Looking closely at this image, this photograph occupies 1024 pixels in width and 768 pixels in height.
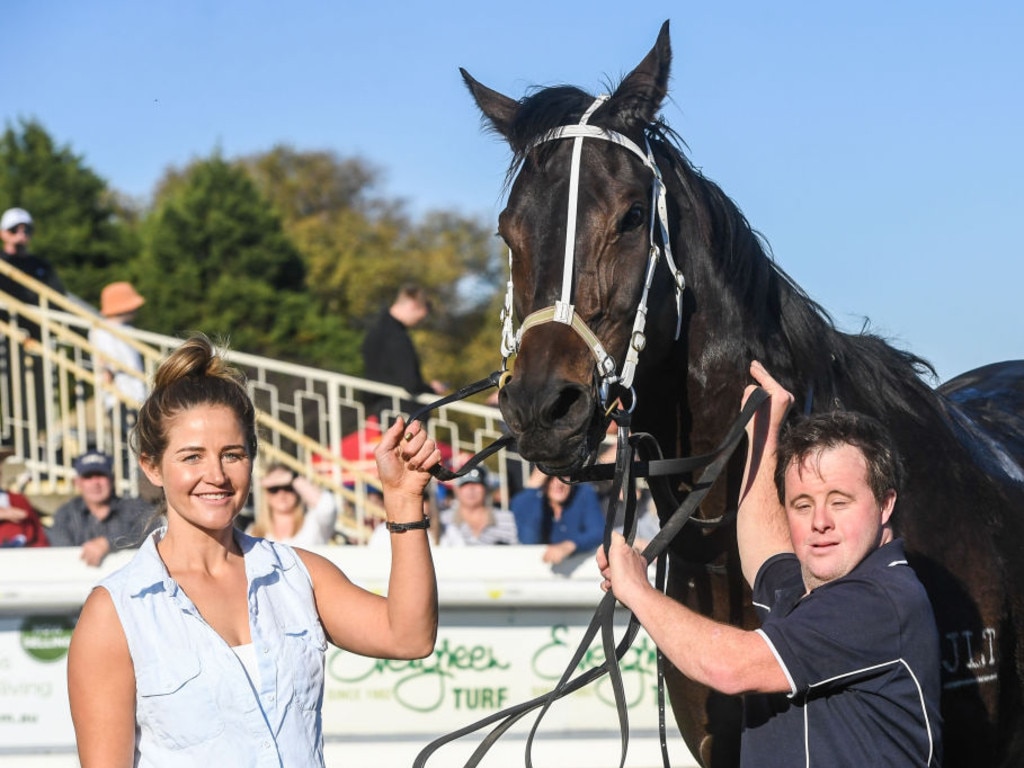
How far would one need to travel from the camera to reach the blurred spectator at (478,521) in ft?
26.7

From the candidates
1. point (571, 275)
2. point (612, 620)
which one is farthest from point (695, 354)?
point (612, 620)

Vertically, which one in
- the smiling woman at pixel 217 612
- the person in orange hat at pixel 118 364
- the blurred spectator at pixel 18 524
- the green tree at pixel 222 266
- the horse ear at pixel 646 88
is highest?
the green tree at pixel 222 266

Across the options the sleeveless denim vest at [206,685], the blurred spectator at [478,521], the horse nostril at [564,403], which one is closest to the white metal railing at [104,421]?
the blurred spectator at [478,521]

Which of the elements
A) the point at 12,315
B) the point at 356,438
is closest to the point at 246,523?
the point at 356,438

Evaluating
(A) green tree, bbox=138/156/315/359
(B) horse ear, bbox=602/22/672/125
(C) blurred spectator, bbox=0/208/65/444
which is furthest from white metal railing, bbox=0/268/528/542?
(A) green tree, bbox=138/156/315/359

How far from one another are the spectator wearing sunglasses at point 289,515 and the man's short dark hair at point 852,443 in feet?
17.3

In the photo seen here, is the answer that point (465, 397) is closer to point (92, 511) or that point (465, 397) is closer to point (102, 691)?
point (102, 691)

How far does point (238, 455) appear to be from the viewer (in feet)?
9.05

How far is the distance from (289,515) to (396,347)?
2.57 metres

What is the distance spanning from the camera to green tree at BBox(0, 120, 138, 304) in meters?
29.4

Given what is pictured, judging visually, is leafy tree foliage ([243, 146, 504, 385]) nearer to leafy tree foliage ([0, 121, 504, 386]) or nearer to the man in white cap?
leafy tree foliage ([0, 121, 504, 386])

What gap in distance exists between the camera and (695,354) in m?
3.39

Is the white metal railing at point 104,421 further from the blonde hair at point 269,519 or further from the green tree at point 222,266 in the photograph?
the green tree at point 222,266

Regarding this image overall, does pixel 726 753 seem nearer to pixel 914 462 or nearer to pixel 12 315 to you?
pixel 914 462
